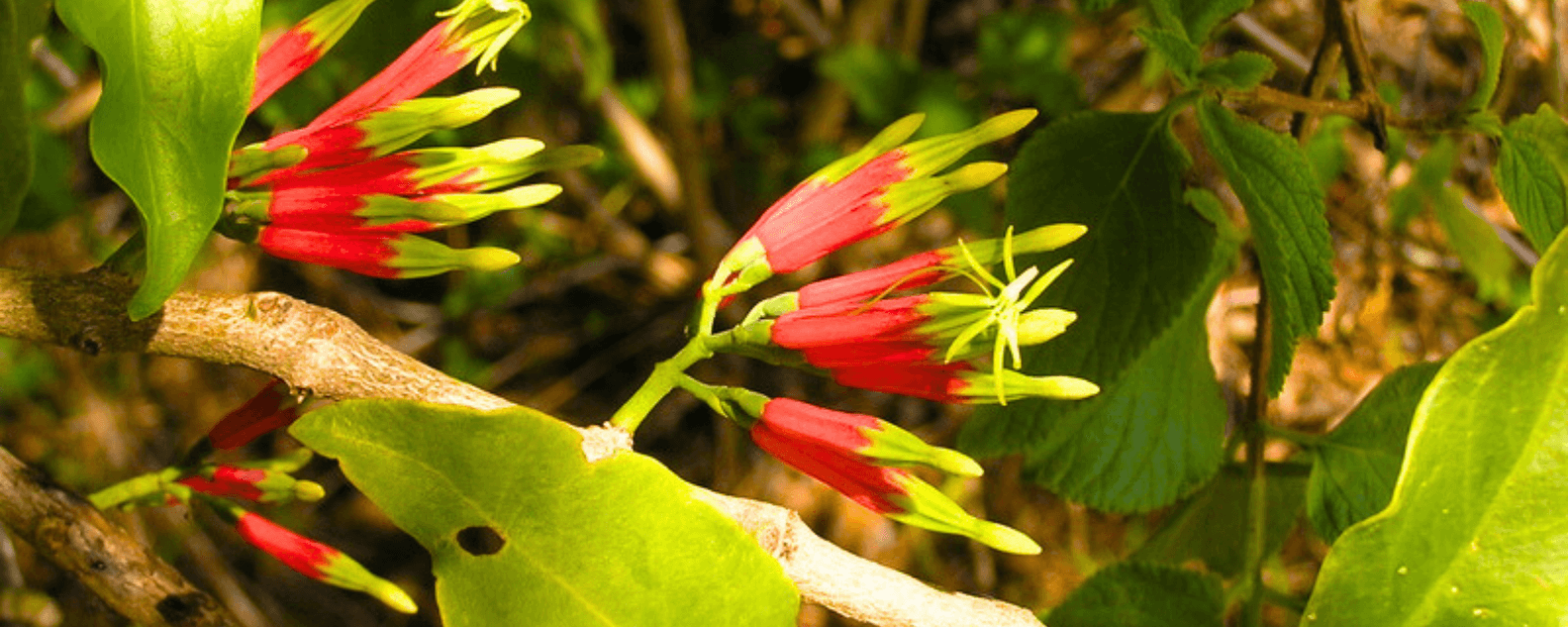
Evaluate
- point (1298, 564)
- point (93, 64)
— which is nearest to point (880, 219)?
point (1298, 564)

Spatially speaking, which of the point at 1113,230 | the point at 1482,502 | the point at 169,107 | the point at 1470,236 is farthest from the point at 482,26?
the point at 1470,236

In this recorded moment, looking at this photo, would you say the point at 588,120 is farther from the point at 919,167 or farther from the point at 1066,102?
the point at 919,167

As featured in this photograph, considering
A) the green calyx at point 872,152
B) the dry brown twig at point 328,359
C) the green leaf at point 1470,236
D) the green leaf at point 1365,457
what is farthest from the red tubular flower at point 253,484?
the green leaf at point 1470,236

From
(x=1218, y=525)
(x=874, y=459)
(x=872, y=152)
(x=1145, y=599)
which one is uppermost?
(x=872, y=152)

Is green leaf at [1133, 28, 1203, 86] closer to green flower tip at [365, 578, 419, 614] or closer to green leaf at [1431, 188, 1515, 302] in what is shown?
green flower tip at [365, 578, 419, 614]

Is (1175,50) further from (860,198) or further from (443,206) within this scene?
(443,206)
